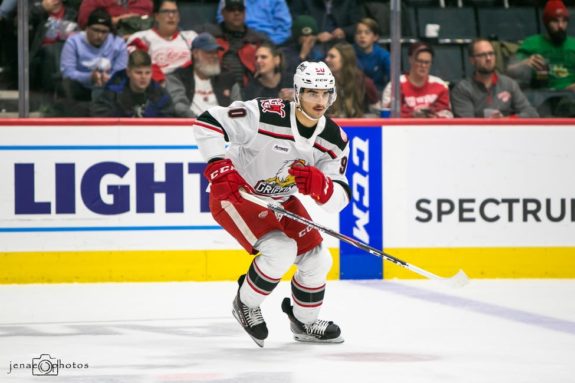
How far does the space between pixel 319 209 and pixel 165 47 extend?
133cm

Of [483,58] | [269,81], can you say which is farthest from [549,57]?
[269,81]

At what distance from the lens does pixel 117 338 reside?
16.3ft

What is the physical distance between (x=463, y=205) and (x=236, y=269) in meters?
1.39

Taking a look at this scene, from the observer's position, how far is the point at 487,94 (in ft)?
23.3

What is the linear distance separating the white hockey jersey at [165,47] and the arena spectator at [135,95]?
57 millimetres

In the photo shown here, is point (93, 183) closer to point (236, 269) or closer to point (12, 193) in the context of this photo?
point (12, 193)

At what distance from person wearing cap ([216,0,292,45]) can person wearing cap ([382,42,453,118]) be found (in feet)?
2.45

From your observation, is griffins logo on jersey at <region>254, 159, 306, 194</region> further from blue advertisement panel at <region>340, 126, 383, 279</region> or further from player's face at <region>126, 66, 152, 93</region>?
player's face at <region>126, 66, 152, 93</region>

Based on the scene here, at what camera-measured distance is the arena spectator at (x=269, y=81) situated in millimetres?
6895

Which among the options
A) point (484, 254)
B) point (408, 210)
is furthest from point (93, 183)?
point (484, 254)

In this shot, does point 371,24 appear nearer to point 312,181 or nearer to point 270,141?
point 270,141

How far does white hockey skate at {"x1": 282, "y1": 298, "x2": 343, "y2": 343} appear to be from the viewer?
16.0ft

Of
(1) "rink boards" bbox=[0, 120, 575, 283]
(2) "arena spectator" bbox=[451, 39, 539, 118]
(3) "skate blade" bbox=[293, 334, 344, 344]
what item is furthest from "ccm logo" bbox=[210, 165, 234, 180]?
(2) "arena spectator" bbox=[451, 39, 539, 118]

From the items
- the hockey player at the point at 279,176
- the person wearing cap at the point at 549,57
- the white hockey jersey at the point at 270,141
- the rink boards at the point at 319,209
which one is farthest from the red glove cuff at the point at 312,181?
the person wearing cap at the point at 549,57
